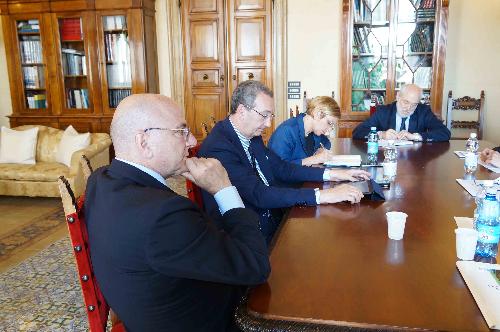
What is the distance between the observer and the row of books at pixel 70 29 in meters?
5.21

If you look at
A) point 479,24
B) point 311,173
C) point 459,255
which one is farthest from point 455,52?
point 459,255

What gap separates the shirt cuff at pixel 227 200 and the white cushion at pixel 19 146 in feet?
13.3

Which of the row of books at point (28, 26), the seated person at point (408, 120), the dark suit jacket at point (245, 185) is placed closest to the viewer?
the dark suit jacket at point (245, 185)

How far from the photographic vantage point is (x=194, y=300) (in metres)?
1.01

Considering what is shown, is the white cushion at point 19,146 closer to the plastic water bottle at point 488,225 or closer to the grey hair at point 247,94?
the grey hair at point 247,94

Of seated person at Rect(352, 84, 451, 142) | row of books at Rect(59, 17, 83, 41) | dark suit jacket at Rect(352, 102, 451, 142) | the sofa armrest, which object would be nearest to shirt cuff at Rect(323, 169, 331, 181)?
seated person at Rect(352, 84, 451, 142)

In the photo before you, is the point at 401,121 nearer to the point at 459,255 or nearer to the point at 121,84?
the point at 459,255

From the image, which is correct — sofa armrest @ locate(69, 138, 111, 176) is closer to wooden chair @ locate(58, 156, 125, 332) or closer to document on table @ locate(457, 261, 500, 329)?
wooden chair @ locate(58, 156, 125, 332)

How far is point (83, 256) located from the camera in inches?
45.5

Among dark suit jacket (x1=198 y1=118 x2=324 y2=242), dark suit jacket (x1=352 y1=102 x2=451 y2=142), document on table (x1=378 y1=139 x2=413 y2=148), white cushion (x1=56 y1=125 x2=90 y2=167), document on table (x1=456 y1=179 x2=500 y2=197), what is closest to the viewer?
dark suit jacket (x1=198 y1=118 x2=324 y2=242)

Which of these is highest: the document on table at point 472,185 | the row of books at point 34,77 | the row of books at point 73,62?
the row of books at point 73,62

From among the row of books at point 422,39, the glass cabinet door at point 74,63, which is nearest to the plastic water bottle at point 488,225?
the row of books at point 422,39

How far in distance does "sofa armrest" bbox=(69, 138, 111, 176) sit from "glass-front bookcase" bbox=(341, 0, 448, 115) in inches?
106

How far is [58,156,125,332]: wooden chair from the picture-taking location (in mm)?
1136
